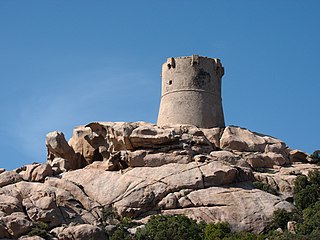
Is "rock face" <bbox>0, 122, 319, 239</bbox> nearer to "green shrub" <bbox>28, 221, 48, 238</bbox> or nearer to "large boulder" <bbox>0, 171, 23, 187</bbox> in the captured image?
"large boulder" <bbox>0, 171, 23, 187</bbox>

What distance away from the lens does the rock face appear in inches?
2208

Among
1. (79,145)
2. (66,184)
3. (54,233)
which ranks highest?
(79,145)

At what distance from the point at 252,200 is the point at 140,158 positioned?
841 centimetres

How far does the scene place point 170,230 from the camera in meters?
→ 53.8

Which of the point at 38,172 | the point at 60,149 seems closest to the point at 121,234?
the point at 38,172

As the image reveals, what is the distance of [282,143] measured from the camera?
67.8 m

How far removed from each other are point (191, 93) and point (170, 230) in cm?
1815

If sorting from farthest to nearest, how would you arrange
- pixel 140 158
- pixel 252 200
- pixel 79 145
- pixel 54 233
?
pixel 79 145 → pixel 140 158 → pixel 252 200 → pixel 54 233

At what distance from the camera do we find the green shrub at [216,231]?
53312mm

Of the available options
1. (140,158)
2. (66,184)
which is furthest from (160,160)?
(66,184)

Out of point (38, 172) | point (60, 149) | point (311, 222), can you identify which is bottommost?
point (311, 222)

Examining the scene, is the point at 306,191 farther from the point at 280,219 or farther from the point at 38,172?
the point at 38,172

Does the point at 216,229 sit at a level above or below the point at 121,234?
above

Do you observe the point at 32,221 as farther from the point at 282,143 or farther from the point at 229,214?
the point at 282,143
